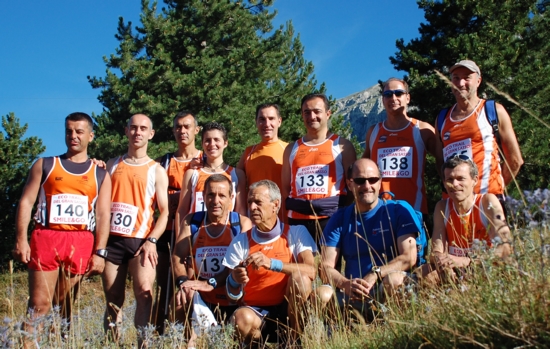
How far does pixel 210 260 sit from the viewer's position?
4.77 m

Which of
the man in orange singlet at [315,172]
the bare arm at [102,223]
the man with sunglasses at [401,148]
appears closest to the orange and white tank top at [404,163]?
the man with sunglasses at [401,148]

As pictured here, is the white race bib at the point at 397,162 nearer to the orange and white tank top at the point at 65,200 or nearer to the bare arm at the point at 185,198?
the bare arm at the point at 185,198

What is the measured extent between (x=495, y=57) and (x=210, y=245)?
38.4 ft

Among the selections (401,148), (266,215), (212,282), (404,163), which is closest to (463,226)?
(404,163)

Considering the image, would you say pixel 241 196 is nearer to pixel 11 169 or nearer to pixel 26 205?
pixel 26 205

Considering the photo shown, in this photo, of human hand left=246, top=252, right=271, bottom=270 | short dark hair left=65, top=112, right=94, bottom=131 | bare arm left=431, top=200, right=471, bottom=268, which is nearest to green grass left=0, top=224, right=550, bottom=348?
bare arm left=431, top=200, right=471, bottom=268

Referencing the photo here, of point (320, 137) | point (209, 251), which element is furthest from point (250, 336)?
point (320, 137)

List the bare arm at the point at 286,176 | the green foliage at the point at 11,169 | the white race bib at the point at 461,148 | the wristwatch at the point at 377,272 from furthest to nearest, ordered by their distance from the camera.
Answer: the green foliage at the point at 11,169
the bare arm at the point at 286,176
the white race bib at the point at 461,148
the wristwatch at the point at 377,272

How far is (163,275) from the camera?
219 inches

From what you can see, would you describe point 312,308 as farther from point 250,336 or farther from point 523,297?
point 523,297

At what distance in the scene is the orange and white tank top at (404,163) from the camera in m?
4.98

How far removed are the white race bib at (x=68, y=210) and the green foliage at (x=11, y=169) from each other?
30.6 feet

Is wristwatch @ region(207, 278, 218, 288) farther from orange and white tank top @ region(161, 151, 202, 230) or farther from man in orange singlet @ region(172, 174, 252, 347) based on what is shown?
orange and white tank top @ region(161, 151, 202, 230)

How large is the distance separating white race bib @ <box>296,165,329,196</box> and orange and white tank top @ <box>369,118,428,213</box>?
0.54m
